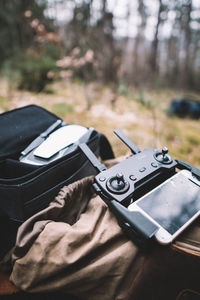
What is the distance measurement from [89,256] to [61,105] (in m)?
2.82

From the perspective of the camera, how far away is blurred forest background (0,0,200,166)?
9.86 ft

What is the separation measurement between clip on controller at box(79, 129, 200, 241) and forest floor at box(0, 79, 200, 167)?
4.15 feet

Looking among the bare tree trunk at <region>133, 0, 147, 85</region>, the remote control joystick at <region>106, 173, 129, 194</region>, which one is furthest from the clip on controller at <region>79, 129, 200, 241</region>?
the bare tree trunk at <region>133, 0, 147, 85</region>

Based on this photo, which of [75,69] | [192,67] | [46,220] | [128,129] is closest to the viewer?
[46,220]

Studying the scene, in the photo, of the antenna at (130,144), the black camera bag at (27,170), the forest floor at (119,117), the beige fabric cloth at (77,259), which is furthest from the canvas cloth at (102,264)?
the forest floor at (119,117)

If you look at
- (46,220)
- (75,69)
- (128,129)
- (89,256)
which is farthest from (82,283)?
(75,69)

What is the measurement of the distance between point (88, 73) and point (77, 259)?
18.8 feet

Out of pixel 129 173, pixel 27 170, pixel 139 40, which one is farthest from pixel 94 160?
pixel 139 40

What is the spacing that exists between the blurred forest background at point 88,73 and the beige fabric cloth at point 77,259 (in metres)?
1.57

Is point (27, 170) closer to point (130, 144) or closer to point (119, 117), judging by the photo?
point (130, 144)

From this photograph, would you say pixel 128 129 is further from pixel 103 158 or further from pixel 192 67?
pixel 192 67

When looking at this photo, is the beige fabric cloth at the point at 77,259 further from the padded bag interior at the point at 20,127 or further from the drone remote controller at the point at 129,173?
the padded bag interior at the point at 20,127

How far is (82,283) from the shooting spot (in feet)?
2.22

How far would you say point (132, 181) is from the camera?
780 mm
